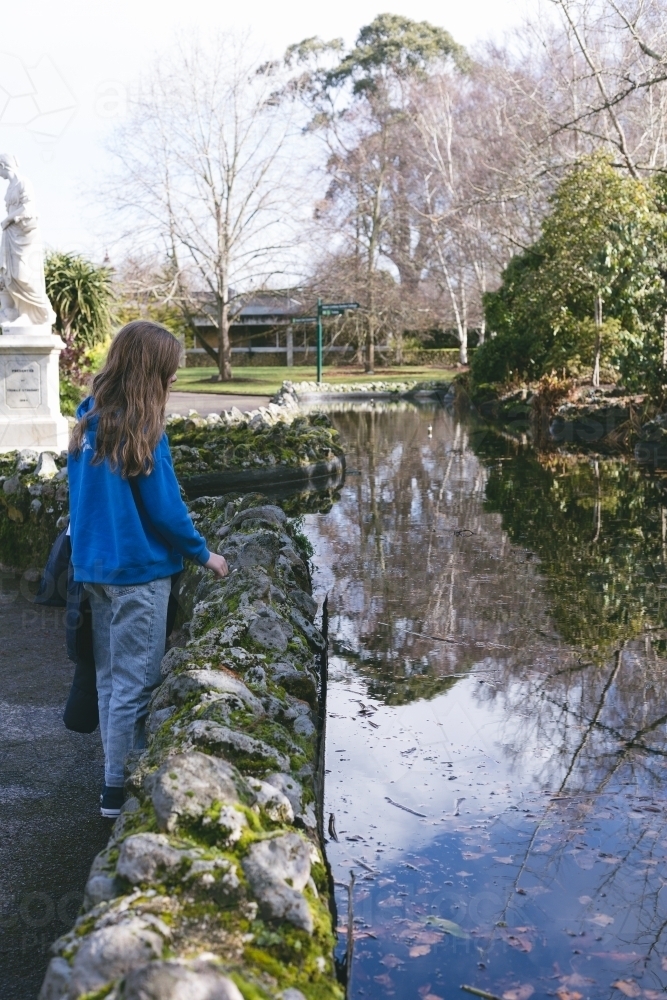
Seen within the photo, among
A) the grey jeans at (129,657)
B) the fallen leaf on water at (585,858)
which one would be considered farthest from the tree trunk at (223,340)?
the fallen leaf on water at (585,858)

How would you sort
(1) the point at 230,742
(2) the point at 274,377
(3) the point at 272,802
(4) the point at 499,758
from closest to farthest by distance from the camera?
(3) the point at 272,802 < (1) the point at 230,742 < (4) the point at 499,758 < (2) the point at 274,377

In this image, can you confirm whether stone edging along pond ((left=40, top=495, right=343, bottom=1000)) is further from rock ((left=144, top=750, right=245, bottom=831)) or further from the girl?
the girl

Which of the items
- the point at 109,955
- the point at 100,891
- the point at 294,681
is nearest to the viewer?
the point at 109,955

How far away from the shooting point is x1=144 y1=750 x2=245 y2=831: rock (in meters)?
2.58

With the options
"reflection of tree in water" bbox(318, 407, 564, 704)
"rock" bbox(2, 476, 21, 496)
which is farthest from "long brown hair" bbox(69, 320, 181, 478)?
"rock" bbox(2, 476, 21, 496)

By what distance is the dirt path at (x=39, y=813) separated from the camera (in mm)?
3088

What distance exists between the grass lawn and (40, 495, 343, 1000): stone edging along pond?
89.0ft

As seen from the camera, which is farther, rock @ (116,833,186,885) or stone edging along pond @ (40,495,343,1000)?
rock @ (116,833,186,885)

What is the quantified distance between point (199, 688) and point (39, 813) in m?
0.89

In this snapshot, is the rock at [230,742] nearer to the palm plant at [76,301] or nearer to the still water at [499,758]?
the still water at [499,758]

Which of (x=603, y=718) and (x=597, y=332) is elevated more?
(x=597, y=332)

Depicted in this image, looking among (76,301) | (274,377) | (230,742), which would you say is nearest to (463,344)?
(274,377)

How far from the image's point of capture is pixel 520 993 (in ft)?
9.72

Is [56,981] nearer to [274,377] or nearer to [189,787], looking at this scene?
[189,787]
